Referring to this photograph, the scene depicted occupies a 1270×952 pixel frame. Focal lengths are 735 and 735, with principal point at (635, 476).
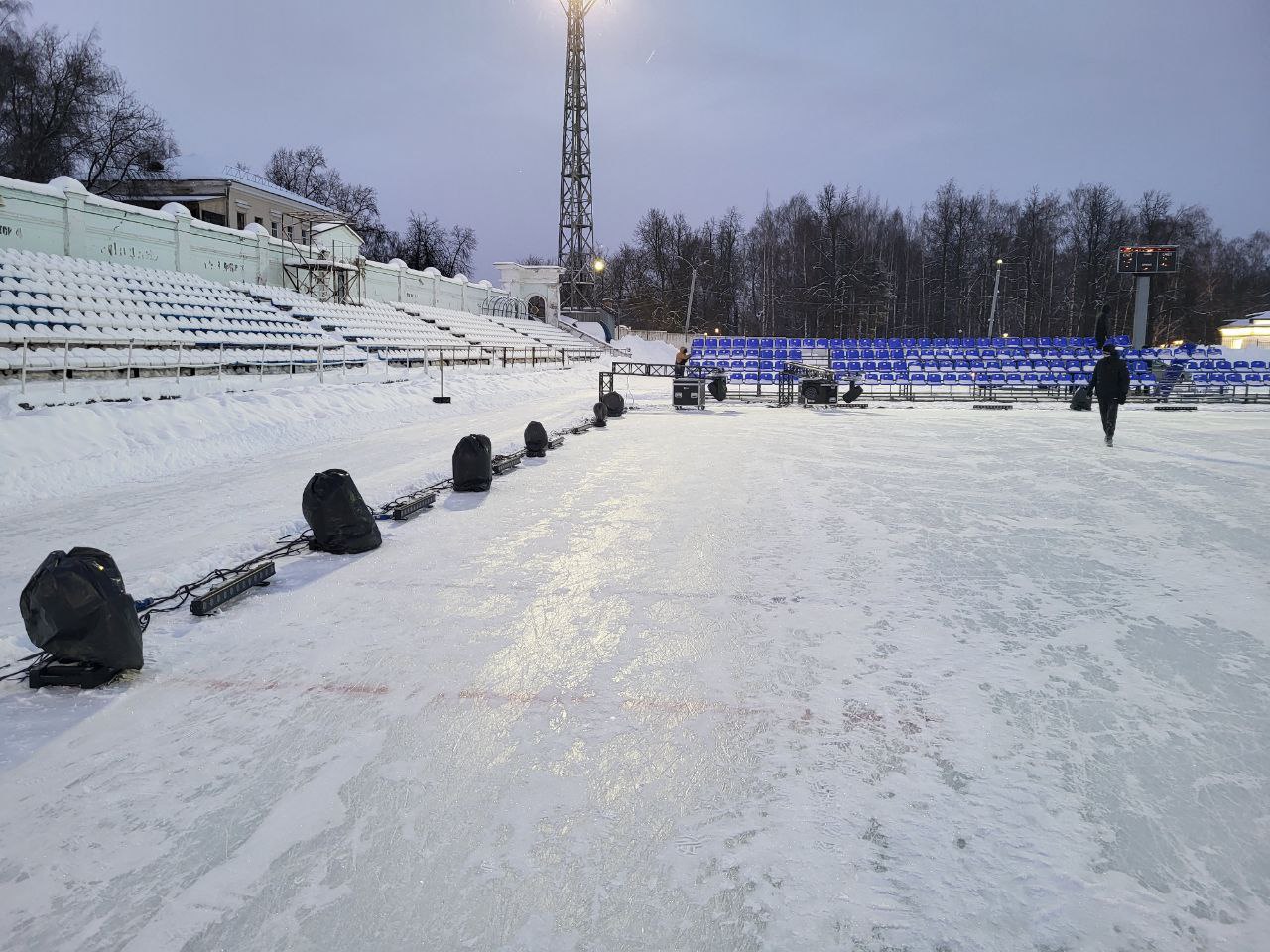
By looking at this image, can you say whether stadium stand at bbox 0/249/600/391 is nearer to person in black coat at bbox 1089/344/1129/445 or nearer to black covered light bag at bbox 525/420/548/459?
black covered light bag at bbox 525/420/548/459

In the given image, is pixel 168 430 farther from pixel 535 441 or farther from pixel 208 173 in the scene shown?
pixel 208 173

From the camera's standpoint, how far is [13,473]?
8219mm

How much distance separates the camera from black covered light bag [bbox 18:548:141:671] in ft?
11.4

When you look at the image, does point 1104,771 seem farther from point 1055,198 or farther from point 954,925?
point 1055,198

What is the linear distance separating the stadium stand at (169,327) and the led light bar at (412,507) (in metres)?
9.18

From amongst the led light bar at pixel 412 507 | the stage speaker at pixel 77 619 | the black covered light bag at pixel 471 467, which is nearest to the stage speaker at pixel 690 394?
the black covered light bag at pixel 471 467

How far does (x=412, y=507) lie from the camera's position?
726cm

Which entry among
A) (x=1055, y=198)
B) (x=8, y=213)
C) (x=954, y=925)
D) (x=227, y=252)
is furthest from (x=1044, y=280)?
(x=954, y=925)

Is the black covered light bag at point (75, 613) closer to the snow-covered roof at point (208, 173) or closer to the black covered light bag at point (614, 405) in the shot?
the black covered light bag at point (614, 405)

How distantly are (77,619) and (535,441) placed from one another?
7878mm

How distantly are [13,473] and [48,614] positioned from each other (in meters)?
6.34

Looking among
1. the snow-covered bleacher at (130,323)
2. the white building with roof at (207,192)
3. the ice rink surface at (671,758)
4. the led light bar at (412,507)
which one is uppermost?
the white building with roof at (207,192)

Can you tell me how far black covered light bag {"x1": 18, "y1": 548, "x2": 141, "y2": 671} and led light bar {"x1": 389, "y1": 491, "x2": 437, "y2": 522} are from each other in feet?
11.3

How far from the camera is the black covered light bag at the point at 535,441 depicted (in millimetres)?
11156
